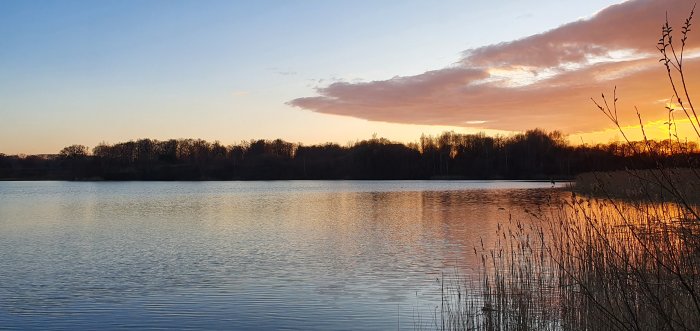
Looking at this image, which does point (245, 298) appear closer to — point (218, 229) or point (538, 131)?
point (218, 229)

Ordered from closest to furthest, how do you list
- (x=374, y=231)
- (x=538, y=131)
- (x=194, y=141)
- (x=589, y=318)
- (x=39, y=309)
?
1. (x=589, y=318)
2. (x=39, y=309)
3. (x=374, y=231)
4. (x=538, y=131)
5. (x=194, y=141)

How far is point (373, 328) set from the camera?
315 inches

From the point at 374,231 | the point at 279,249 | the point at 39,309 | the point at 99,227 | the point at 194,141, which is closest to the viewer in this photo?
the point at 39,309

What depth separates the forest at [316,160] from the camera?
101 m

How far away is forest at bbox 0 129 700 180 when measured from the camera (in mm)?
101375

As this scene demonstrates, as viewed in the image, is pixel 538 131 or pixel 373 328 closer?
pixel 373 328

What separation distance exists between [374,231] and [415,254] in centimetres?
572

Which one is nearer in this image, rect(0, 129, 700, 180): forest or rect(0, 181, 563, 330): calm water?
rect(0, 181, 563, 330): calm water

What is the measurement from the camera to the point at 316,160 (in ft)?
401

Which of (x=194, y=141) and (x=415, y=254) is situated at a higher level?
(x=194, y=141)

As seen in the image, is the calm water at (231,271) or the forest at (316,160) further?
the forest at (316,160)

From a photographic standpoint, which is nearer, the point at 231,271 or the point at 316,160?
the point at 231,271

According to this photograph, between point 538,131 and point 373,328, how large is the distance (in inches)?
3971

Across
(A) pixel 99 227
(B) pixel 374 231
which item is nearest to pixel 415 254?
(B) pixel 374 231
